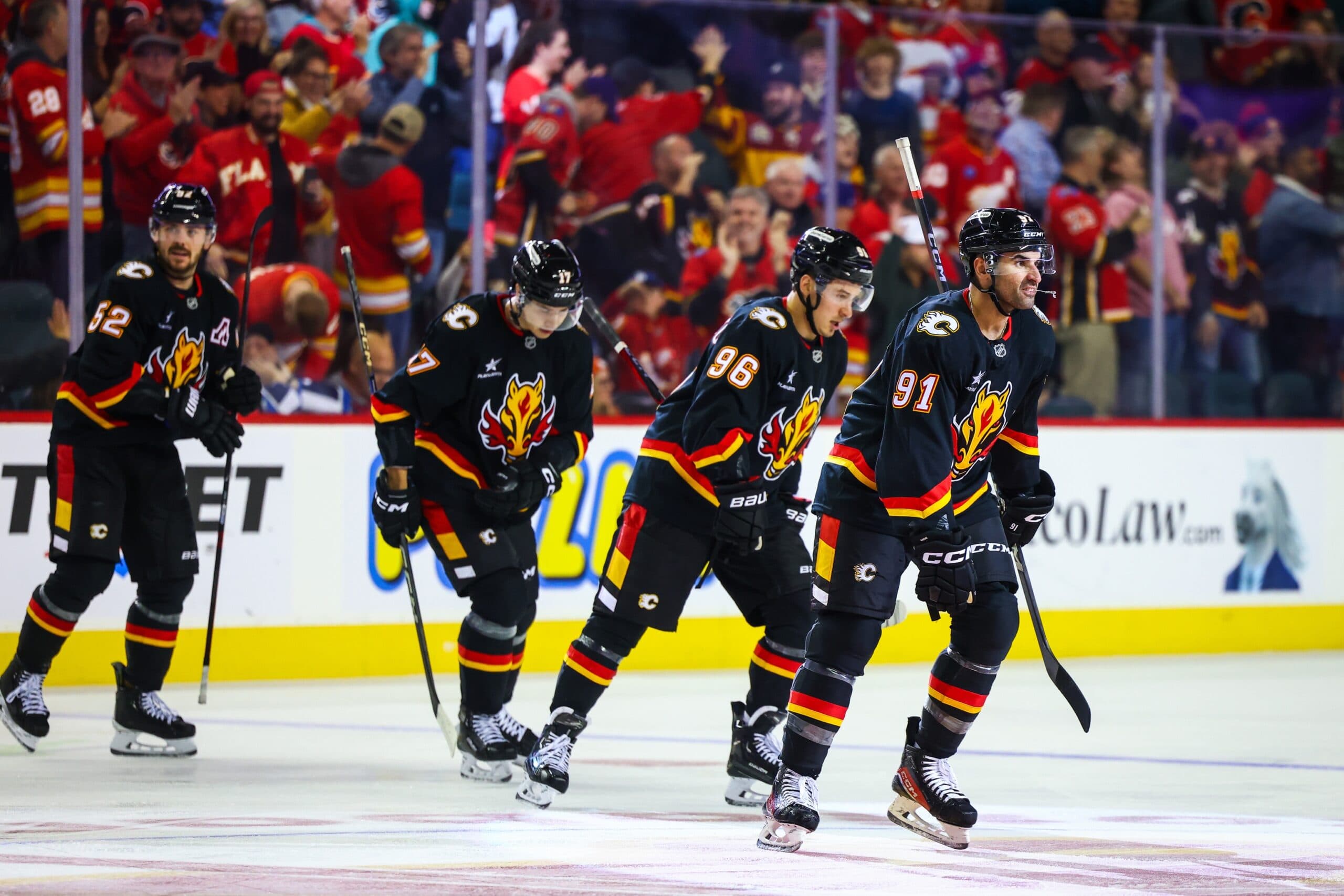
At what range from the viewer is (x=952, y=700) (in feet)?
13.8

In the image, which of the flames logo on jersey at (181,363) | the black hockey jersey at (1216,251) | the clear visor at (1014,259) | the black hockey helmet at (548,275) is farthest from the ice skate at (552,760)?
the black hockey jersey at (1216,251)

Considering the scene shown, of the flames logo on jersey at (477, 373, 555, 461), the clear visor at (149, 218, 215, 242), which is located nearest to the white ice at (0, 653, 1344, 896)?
the flames logo on jersey at (477, 373, 555, 461)

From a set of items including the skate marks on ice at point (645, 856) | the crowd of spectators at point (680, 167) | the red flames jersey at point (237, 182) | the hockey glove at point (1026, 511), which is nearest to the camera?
the skate marks on ice at point (645, 856)

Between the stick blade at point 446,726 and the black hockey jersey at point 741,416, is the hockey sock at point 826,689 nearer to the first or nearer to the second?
the black hockey jersey at point 741,416

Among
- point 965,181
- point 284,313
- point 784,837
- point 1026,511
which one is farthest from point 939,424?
point 965,181

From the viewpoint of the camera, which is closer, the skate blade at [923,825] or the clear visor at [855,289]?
the skate blade at [923,825]

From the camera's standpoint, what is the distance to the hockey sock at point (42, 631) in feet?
18.7

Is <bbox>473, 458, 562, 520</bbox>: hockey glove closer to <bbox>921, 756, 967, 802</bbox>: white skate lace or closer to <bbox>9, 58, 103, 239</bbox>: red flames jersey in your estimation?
<bbox>921, 756, 967, 802</bbox>: white skate lace

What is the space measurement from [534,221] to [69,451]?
9.95ft

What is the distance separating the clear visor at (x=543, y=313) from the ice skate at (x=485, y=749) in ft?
3.63

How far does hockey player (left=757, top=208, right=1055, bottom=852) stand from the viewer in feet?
12.9

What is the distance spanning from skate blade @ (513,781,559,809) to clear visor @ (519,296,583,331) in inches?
47.1

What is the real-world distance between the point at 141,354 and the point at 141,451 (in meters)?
0.30

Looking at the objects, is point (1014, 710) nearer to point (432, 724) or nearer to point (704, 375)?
point (432, 724)
